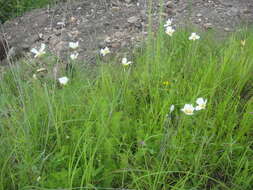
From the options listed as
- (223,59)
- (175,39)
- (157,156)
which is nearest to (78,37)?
(175,39)

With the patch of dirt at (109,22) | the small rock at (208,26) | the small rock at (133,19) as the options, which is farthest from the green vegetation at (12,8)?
the small rock at (208,26)

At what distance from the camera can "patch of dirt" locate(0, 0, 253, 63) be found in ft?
9.02

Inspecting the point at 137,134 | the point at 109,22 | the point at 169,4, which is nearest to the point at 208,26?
the point at 169,4

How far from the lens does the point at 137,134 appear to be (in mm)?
1456

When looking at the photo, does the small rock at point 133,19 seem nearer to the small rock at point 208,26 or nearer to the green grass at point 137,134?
the small rock at point 208,26

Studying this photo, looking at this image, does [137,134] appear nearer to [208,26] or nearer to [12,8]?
[208,26]

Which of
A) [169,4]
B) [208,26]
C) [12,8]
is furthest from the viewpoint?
[12,8]

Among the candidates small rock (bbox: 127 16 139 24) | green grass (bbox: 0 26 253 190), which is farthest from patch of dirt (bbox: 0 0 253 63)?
green grass (bbox: 0 26 253 190)

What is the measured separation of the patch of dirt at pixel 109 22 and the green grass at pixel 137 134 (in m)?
0.80

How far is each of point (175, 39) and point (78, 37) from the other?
107cm

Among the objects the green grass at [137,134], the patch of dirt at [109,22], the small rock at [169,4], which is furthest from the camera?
the small rock at [169,4]

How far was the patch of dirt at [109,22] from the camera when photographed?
2748mm

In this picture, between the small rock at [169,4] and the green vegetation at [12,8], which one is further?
the green vegetation at [12,8]

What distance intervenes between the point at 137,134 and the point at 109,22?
1.90 metres
